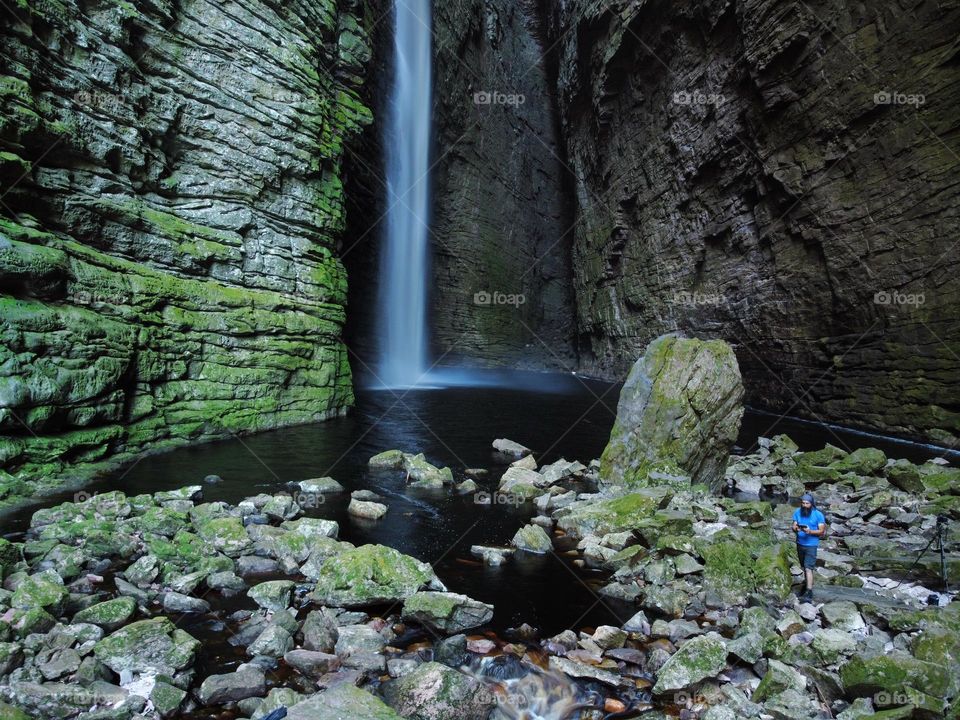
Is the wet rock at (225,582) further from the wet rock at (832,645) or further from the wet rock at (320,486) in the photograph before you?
the wet rock at (832,645)

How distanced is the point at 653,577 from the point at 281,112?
19.6 meters

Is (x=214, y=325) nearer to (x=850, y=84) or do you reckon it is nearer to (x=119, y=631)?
(x=119, y=631)

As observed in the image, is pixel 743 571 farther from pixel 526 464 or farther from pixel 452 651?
pixel 526 464

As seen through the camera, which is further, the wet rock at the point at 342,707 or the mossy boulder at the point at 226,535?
the mossy boulder at the point at 226,535

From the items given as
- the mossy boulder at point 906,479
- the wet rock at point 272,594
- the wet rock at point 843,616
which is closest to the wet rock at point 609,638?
the wet rock at point 843,616

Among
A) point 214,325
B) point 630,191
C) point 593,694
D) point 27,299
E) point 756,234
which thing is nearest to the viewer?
point 593,694

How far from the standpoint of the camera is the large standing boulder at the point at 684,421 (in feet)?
38.4

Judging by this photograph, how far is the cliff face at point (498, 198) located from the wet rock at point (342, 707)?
41.9m

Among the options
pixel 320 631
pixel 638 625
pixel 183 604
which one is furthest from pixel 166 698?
pixel 638 625

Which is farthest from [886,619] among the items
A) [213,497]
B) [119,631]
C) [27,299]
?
[27,299]

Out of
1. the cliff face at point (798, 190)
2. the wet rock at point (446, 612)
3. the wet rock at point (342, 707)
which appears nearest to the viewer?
the wet rock at point (342, 707)

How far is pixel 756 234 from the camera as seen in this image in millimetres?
26266

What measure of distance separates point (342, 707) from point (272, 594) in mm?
2686

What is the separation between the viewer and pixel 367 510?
9977mm
